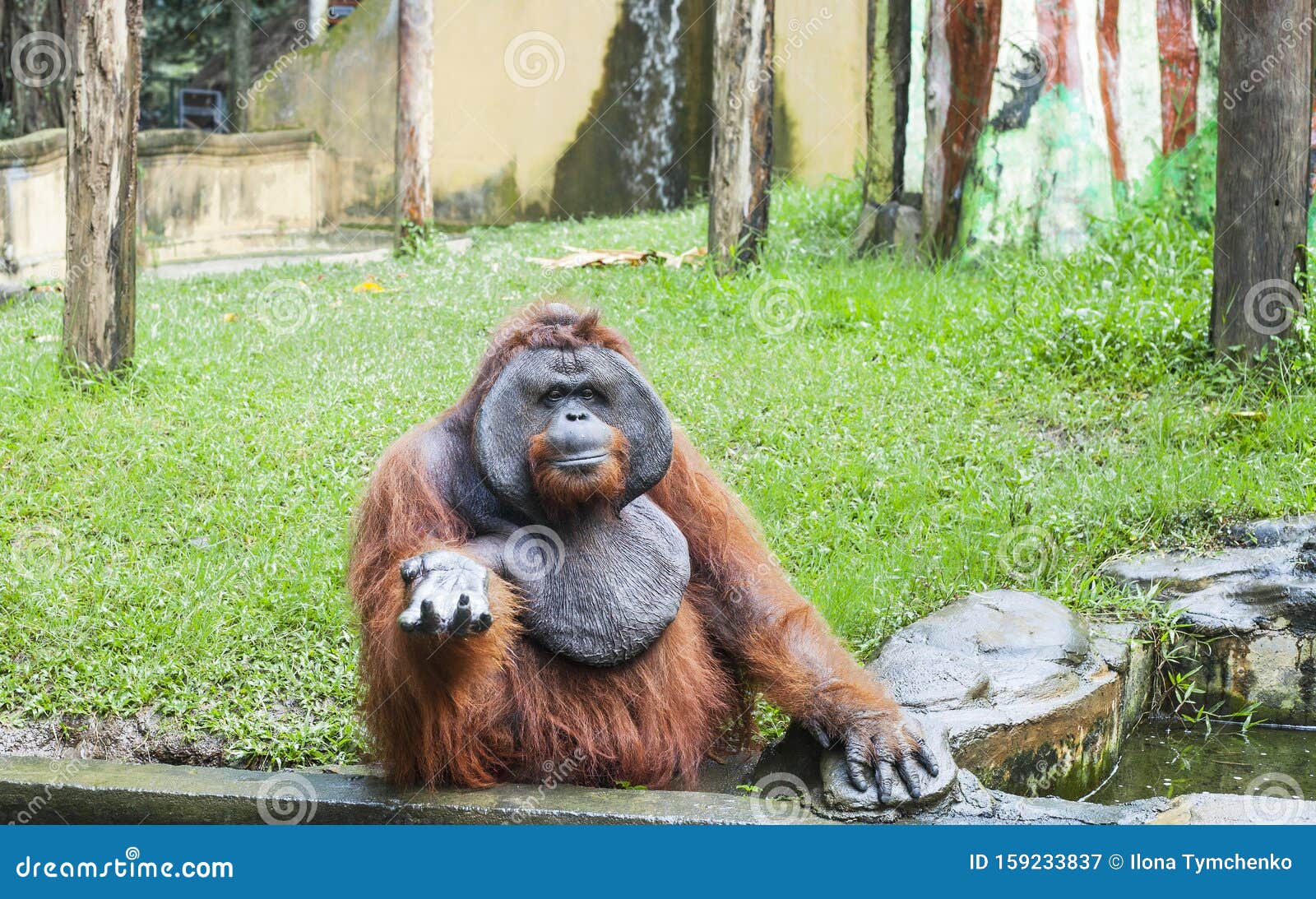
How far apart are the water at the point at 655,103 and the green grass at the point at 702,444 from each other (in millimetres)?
4795

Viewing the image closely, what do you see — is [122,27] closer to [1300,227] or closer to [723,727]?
[723,727]

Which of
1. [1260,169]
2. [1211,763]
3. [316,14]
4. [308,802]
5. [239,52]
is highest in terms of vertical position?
[316,14]

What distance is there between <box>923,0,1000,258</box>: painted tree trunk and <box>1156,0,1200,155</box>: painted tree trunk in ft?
2.97

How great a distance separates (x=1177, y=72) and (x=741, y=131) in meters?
2.37

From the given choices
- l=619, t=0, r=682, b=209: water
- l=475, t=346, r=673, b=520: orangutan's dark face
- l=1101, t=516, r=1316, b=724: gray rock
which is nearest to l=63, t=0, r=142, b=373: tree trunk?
l=475, t=346, r=673, b=520: orangutan's dark face

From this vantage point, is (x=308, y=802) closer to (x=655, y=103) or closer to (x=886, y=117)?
(x=886, y=117)

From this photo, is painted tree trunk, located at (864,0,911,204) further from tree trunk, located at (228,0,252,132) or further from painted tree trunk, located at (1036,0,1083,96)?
tree trunk, located at (228,0,252,132)

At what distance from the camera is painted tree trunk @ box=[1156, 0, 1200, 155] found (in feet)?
24.3

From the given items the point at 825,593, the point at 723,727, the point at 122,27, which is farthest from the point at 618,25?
the point at 723,727

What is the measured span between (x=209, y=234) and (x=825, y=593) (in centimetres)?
781

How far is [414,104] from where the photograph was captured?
973 centimetres

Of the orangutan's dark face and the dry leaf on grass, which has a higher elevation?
the dry leaf on grass

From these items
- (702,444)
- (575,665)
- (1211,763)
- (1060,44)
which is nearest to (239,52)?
(1060,44)

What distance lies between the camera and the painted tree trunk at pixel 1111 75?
7.41m
